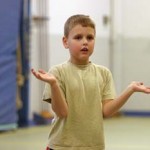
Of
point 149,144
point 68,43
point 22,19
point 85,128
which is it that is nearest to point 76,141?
point 85,128

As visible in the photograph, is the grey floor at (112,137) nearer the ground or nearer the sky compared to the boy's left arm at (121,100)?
nearer the ground

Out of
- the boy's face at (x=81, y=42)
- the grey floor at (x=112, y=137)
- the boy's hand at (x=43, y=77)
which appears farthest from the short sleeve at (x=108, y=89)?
the grey floor at (x=112, y=137)

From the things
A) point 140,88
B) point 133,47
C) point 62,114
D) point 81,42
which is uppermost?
point 81,42

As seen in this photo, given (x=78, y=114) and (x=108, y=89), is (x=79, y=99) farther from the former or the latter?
(x=108, y=89)

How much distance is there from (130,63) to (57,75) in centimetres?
450

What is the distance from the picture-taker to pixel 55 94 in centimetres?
151

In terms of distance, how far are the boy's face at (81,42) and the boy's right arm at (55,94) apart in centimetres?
18

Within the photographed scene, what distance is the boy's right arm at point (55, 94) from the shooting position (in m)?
1.45

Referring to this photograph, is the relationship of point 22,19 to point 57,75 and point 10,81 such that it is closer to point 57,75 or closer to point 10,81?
point 10,81

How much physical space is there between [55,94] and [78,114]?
0.16 meters

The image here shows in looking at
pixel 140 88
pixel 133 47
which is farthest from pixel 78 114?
pixel 133 47

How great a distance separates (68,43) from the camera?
1647 mm

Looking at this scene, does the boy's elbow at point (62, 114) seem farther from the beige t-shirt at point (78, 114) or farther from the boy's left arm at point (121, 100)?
the boy's left arm at point (121, 100)

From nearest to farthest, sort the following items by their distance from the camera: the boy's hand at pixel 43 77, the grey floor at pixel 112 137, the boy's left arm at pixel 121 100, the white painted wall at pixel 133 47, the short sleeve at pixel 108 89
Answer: the boy's hand at pixel 43 77 → the boy's left arm at pixel 121 100 → the short sleeve at pixel 108 89 → the grey floor at pixel 112 137 → the white painted wall at pixel 133 47
